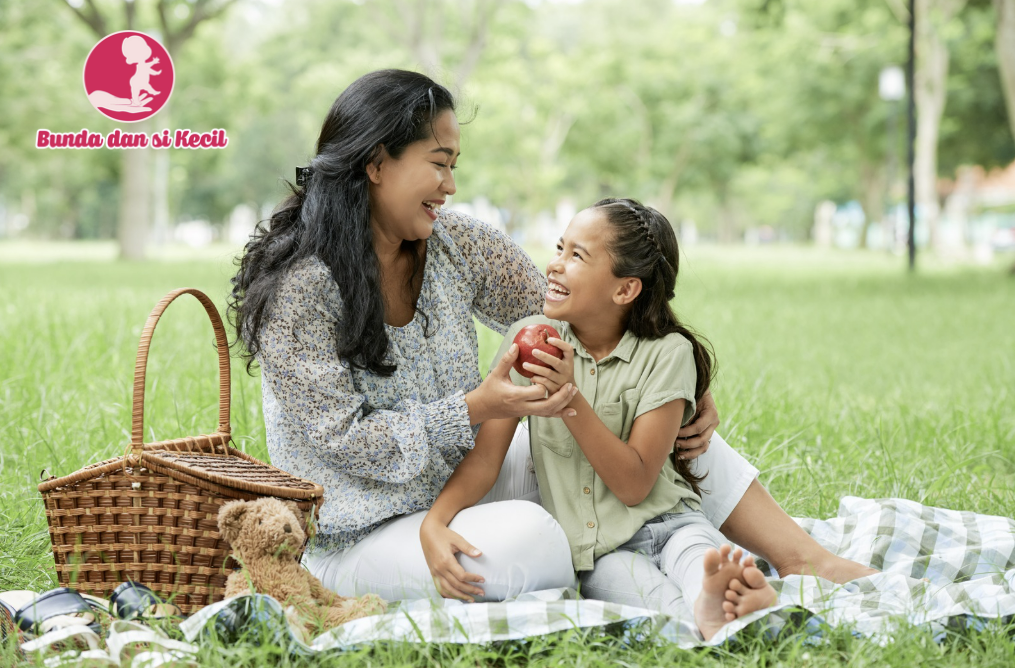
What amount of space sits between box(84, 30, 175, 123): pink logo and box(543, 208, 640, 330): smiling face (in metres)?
4.84

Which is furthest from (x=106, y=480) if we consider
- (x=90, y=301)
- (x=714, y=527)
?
(x=90, y=301)

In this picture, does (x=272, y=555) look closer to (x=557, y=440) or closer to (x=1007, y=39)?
(x=557, y=440)

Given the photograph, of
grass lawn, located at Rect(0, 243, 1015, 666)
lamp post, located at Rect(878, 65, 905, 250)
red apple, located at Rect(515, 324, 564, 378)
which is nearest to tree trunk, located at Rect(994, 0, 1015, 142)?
grass lawn, located at Rect(0, 243, 1015, 666)

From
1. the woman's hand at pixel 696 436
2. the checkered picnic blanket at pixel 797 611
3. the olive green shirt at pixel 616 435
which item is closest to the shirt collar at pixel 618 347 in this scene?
the olive green shirt at pixel 616 435

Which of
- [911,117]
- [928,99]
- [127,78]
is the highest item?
[928,99]

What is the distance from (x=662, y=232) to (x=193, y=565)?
148 cm

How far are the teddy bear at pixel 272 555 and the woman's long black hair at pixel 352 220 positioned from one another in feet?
1.39

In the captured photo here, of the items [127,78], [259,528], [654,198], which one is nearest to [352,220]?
[259,528]

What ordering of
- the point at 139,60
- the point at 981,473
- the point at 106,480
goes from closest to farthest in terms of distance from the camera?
1. the point at 106,480
2. the point at 981,473
3. the point at 139,60

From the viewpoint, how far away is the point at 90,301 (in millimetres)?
8344

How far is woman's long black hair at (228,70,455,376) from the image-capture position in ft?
8.26

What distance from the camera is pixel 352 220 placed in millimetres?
2564

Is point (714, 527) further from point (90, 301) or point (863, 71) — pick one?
point (863, 71)

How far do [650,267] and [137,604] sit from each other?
5.00 ft
